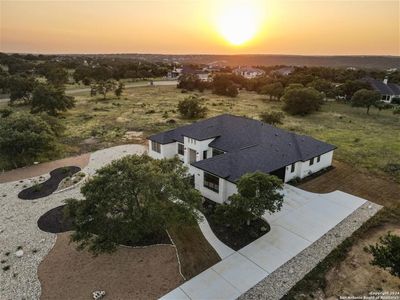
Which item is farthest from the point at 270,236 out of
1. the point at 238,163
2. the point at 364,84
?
the point at 364,84

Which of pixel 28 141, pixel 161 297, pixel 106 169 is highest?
pixel 106 169

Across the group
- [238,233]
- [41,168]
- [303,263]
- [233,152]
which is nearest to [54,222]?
[41,168]

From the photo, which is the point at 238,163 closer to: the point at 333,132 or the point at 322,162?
the point at 322,162

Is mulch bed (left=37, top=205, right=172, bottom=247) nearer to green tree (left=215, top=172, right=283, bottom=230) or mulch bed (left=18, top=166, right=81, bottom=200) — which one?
mulch bed (left=18, top=166, right=81, bottom=200)

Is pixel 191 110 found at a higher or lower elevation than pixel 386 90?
lower

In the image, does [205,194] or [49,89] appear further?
[49,89]

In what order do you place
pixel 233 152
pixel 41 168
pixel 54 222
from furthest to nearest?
pixel 41 168, pixel 233 152, pixel 54 222

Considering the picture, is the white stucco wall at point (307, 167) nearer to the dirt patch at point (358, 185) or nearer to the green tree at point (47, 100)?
the dirt patch at point (358, 185)

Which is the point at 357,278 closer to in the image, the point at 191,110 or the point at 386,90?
the point at 191,110
